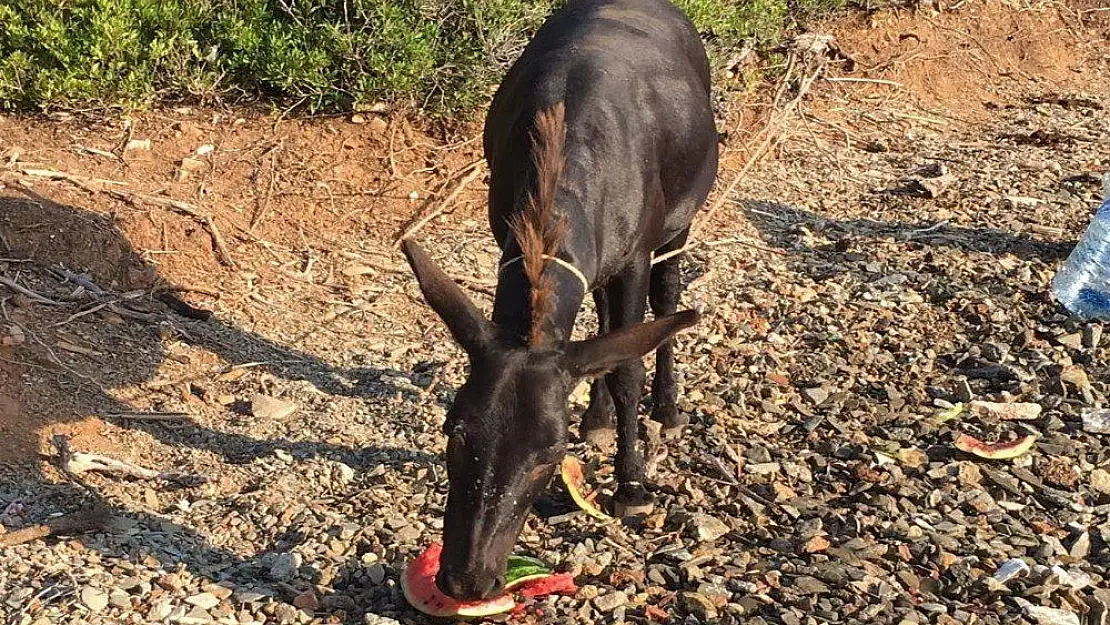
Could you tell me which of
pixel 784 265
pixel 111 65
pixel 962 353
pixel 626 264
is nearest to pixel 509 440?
pixel 626 264

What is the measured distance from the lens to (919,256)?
8.60 meters

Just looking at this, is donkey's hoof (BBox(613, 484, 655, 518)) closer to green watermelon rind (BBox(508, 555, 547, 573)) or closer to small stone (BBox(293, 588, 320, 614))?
green watermelon rind (BBox(508, 555, 547, 573))

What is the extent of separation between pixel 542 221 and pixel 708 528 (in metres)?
1.96

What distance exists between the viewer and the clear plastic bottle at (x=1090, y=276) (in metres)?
7.42

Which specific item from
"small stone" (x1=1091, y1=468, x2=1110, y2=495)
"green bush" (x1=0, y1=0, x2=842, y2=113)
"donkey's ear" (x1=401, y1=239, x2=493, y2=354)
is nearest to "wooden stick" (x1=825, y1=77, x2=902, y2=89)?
"green bush" (x1=0, y1=0, x2=842, y2=113)

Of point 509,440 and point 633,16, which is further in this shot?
point 633,16

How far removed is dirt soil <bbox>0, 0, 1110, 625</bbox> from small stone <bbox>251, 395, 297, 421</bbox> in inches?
1.3

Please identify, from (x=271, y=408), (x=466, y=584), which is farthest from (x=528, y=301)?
(x=271, y=408)

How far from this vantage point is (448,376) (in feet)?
23.3

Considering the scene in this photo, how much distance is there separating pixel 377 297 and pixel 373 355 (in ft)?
2.51

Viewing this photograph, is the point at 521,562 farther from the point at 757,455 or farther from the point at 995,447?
the point at 995,447

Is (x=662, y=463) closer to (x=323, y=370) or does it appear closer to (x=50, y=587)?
(x=323, y=370)

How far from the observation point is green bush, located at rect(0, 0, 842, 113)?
8.74m

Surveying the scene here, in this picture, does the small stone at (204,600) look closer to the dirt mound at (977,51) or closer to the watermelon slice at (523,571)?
the watermelon slice at (523,571)
